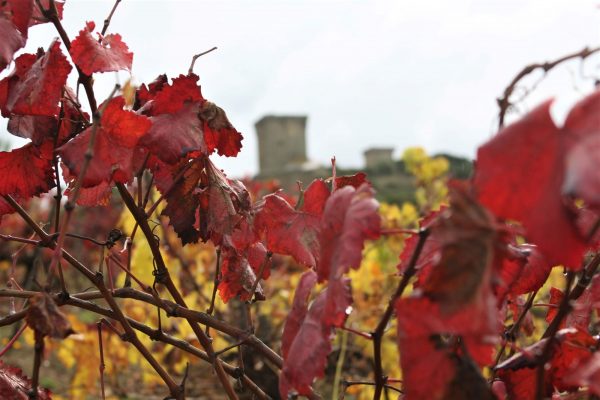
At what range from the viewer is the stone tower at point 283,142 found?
1320 centimetres

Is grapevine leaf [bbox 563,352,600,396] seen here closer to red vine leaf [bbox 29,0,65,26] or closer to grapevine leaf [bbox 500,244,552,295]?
grapevine leaf [bbox 500,244,552,295]

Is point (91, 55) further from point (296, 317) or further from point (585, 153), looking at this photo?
point (585, 153)

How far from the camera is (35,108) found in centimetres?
81

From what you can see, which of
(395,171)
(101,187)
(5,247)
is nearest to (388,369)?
(101,187)

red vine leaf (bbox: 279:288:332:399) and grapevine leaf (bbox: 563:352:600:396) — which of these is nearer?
grapevine leaf (bbox: 563:352:600:396)

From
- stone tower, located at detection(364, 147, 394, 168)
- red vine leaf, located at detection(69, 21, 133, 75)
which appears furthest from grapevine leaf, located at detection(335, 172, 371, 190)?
stone tower, located at detection(364, 147, 394, 168)

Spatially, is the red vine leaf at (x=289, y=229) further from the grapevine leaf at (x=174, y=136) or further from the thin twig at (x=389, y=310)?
the thin twig at (x=389, y=310)

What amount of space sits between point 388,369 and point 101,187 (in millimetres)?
3087

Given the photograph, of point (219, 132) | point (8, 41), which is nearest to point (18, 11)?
point (8, 41)

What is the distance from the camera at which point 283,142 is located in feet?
43.8

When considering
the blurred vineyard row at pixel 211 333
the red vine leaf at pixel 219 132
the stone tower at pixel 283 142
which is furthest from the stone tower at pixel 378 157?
the red vine leaf at pixel 219 132

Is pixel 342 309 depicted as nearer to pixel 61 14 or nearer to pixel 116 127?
pixel 116 127

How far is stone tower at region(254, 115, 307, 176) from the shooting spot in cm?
1320

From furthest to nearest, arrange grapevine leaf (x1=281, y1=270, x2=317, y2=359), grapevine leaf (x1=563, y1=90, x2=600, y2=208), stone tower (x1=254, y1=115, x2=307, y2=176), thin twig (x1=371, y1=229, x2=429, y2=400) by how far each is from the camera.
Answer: stone tower (x1=254, y1=115, x2=307, y2=176), grapevine leaf (x1=281, y1=270, x2=317, y2=359), thin twig (x1=371, y1=229, x2=429, y2=400), grapevine leaf (x1=563, y1=90, x2=600, y2=208)
